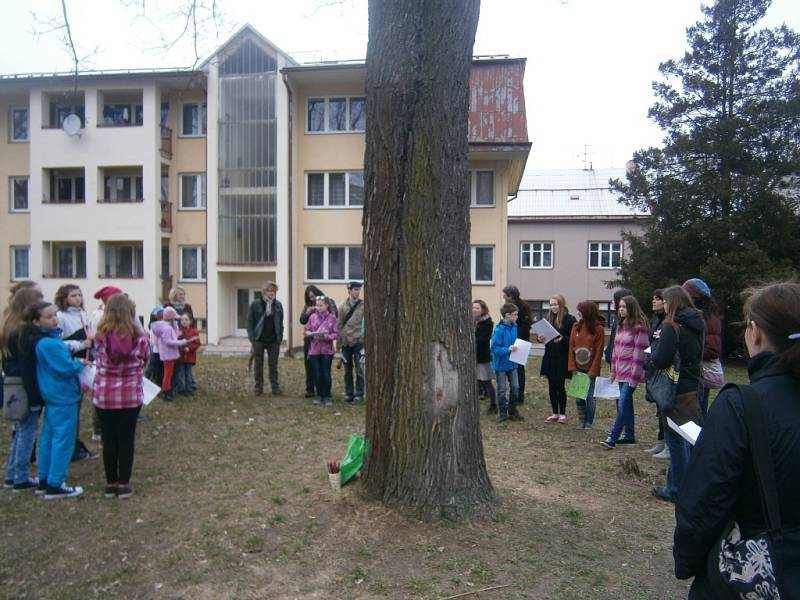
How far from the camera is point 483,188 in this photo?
2197cm

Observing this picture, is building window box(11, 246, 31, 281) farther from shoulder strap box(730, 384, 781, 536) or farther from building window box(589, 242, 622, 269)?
building window box(589, 242, 622, 269)

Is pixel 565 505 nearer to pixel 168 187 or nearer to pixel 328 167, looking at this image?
pixel 328 167

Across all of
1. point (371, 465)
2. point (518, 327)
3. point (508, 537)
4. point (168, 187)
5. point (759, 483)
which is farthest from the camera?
point (168, 187)

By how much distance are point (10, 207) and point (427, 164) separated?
2592cm

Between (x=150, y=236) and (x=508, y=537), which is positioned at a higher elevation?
(x=150, y=236)

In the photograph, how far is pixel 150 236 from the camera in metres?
22.8

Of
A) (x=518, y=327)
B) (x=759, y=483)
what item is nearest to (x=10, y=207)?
(x=518, y=327)

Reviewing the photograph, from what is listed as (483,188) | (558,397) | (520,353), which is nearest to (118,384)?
(520,353)

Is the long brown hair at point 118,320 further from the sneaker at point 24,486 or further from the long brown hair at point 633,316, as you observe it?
the long brown hair at point 633,316

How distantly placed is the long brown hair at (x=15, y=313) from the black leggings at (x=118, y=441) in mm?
1013

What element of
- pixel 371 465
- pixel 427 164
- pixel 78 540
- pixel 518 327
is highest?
pixel 427 164

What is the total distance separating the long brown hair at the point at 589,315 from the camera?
26.5ft

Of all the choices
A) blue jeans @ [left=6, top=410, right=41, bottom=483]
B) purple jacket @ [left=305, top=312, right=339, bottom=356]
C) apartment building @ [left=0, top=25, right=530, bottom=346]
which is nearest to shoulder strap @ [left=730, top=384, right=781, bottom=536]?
blue jeans @ [left=6, top=410, right=41, bottom=483]

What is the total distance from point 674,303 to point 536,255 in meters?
32.4
